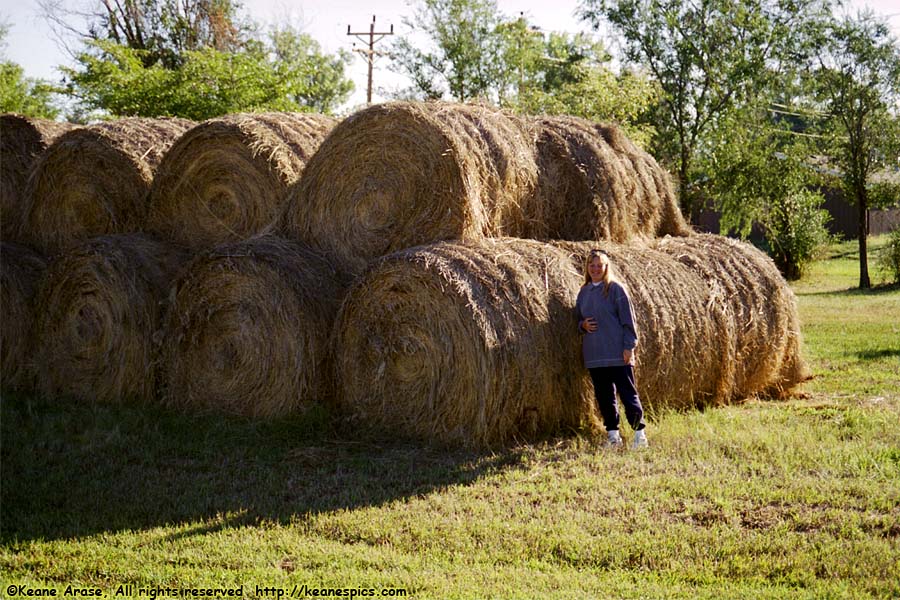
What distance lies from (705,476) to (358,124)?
4487 mm

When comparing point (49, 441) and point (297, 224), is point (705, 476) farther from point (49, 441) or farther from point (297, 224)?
point (49, 441)

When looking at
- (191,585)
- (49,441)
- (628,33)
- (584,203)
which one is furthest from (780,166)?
(191,585)

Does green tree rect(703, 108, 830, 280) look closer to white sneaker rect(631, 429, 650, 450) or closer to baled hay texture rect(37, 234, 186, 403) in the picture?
baled hay texture rect(37, 234, 186, 403)

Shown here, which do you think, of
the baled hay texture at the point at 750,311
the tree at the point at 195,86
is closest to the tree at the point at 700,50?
the tree at the point at 195,86

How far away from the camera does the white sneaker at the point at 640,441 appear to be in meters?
7.76

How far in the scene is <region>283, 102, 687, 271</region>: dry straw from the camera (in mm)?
A: 8680

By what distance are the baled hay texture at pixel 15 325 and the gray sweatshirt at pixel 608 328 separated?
6.41 m

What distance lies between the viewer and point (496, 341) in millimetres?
Result: 7691

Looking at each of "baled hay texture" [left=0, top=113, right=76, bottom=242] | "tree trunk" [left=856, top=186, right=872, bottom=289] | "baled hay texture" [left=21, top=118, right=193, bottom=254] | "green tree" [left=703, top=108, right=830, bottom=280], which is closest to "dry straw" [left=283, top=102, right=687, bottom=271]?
"baled hay texture" [left=21, top=118, right=193, bottom=254]

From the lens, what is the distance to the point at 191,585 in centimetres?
495

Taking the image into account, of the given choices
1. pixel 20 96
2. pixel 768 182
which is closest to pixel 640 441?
pixel 768 182

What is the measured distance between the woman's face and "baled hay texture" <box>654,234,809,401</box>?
5.49 ft

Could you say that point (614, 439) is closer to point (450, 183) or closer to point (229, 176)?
point (450, 183)

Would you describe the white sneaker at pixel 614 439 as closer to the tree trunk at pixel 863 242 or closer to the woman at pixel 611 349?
the woman at pixel 611 349
